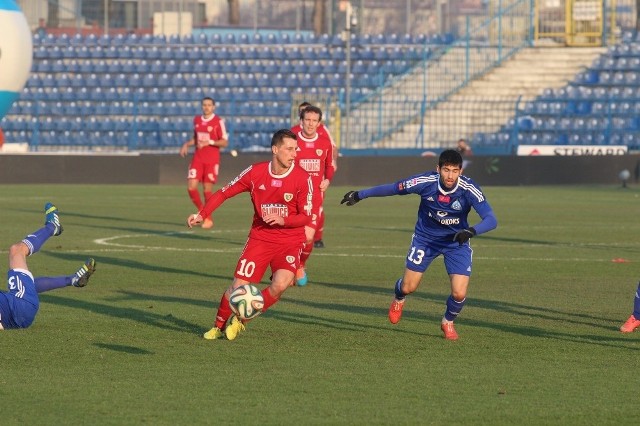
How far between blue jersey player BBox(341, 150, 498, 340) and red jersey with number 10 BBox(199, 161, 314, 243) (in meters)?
0.50

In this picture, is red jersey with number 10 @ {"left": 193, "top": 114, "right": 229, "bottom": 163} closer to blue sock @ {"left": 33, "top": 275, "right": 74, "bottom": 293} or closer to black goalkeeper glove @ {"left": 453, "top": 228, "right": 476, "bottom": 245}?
blue sock @ {"left": 33, "top": 275, "right": 74, "bottom": 293}

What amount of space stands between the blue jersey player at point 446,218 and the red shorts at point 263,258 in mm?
724

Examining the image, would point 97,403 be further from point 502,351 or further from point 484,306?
point 484,306

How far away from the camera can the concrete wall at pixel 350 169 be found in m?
37.0

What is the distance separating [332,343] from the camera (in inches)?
428

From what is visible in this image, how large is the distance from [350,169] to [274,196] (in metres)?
26.3

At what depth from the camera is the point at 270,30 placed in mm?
54312

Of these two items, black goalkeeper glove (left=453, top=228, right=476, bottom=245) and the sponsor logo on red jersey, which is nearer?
black goalkeeper glove (left=453, top=228, right=476, bottom=245)

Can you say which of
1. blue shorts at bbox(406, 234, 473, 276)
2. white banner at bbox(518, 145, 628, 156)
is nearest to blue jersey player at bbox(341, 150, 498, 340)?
blue shorts at bbox(406, 234, 473, 276)

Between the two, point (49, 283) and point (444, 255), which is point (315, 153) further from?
point (49, 283)

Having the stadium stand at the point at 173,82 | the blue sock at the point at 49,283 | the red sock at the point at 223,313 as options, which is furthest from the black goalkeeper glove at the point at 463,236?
the stadium stand at the point at 173,82

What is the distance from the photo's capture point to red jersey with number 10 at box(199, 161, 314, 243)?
11.0m

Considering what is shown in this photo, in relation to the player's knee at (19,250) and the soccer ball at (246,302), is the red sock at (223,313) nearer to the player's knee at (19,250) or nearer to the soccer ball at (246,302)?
the soccer ball at (246,302)

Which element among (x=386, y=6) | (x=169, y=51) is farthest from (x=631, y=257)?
(x=386, y=6)
